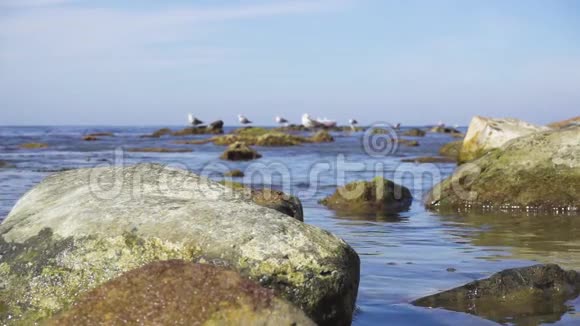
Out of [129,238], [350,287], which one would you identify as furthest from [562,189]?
[129,238]

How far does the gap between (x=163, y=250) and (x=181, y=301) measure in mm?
757

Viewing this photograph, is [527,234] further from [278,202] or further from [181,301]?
[181,301]

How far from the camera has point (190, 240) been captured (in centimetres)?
423

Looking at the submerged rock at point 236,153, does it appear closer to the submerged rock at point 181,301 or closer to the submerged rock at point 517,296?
the submerged rock at point 517,296

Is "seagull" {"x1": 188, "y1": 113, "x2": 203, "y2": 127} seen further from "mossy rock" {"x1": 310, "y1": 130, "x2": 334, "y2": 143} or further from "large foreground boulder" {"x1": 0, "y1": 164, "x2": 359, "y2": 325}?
"large foreground boulder" {"x1": 0, "y1": 164, "x2": 359, "y2": 325}

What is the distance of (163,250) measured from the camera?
4.23m

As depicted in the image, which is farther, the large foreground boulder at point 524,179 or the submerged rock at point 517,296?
the large foreground boulder at point 524,179

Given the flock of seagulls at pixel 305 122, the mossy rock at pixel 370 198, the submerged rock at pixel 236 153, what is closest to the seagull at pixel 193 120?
the flock of seagulls at pixel 305 122

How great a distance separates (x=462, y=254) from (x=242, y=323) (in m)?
4.50

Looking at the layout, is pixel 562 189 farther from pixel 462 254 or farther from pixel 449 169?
pixel 449 169

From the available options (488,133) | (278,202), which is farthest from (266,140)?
(278,202)

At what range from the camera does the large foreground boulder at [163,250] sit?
4.14 meters

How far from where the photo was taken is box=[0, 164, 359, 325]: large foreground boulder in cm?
414

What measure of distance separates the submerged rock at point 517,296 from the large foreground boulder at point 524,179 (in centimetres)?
532
